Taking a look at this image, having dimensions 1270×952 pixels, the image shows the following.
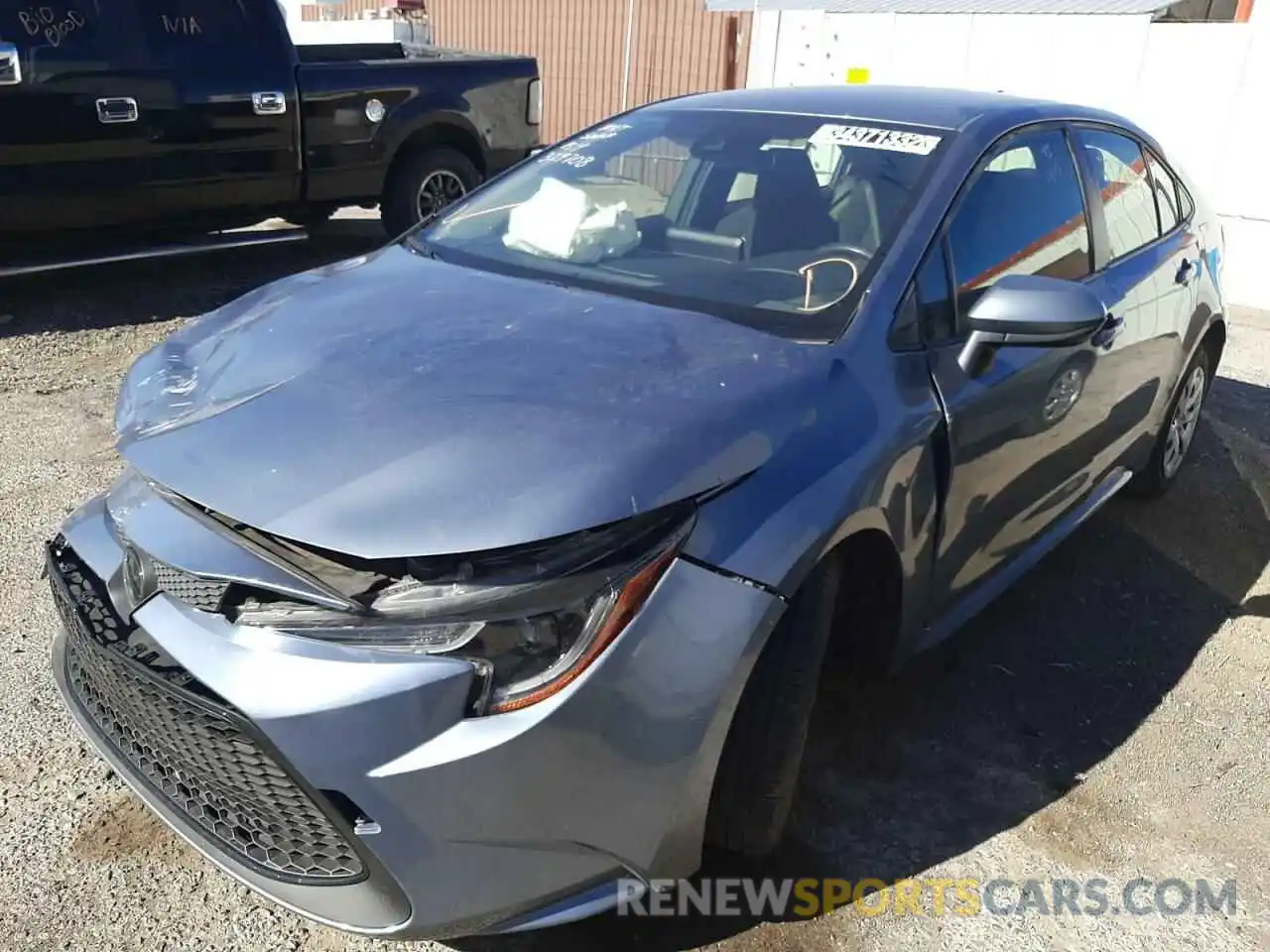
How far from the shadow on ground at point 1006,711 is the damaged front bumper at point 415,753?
18.0 inches

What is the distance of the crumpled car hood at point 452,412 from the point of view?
1.86 metres

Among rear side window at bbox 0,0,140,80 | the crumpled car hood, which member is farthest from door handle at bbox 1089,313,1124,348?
rear side window at bbox 0,0,140,80

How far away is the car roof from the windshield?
8 cm

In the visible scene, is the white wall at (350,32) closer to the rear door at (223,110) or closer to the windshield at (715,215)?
the rear door at (223,110)

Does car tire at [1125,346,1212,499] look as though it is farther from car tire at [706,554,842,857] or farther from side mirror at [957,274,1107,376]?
car tire at [706,554,842,857]

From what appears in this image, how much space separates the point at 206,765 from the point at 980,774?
1.97 m

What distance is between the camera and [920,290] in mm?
2658

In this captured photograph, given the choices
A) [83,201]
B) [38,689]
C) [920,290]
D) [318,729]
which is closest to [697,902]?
[318,729]

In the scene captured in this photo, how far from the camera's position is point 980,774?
294 cm

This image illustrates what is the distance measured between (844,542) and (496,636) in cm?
83

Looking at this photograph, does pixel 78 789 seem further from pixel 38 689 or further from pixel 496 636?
pixel 496 636

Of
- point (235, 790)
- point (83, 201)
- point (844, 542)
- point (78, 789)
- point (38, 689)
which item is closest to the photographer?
point (235, 790)

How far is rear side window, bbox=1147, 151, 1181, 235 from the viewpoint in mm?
4164

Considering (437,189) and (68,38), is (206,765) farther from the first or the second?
(437,189)
